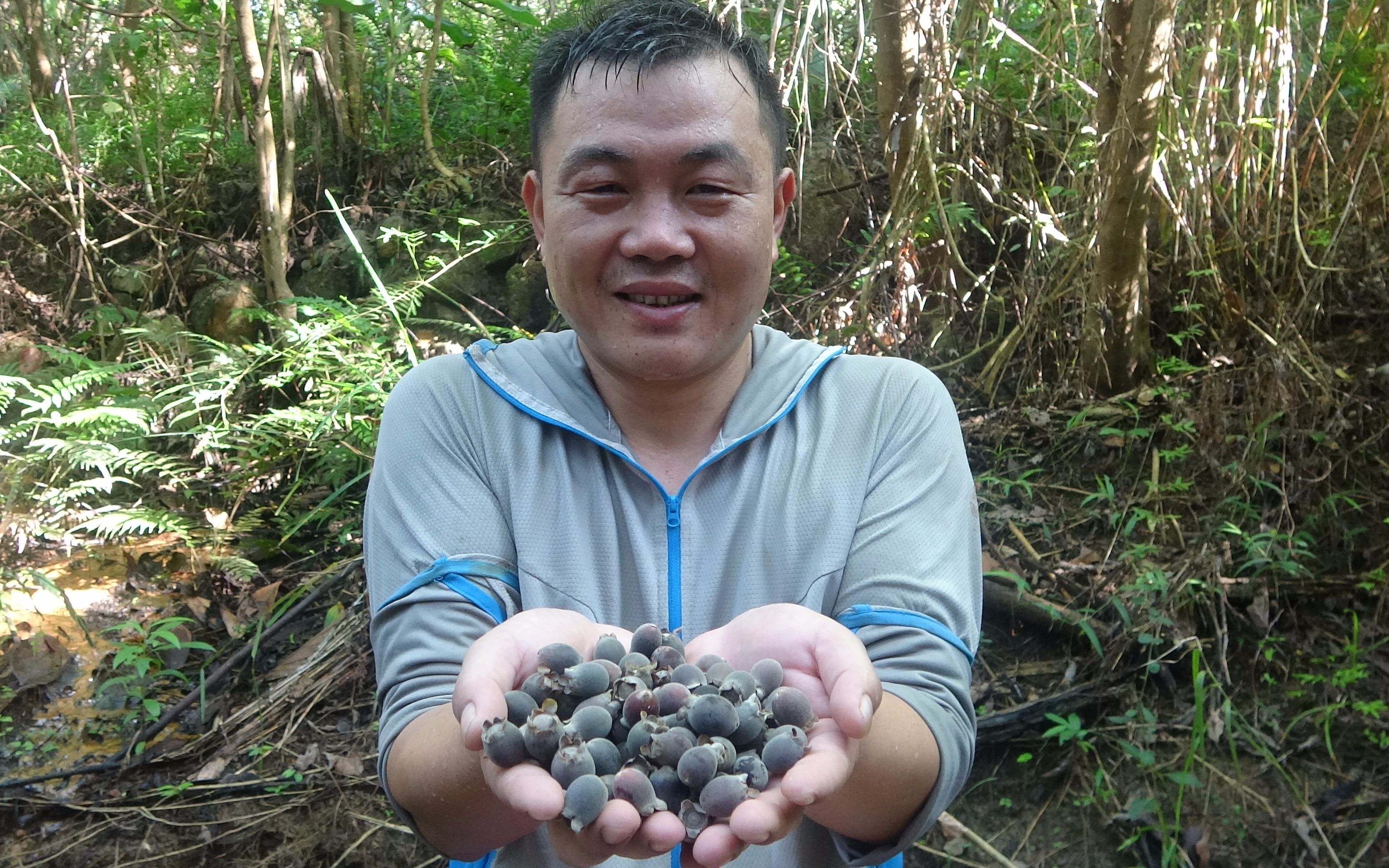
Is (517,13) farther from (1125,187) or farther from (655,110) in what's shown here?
(655,110)

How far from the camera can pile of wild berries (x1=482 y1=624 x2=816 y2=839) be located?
1.14 metres

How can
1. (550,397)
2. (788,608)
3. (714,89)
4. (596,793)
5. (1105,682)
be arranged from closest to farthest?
(596,793) → (788,608) → (714,89) → (550,397) → (1105,682)

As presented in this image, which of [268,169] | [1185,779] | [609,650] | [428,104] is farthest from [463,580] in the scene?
[428,104]

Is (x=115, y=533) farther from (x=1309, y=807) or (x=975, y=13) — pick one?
(x=1309, y=807)

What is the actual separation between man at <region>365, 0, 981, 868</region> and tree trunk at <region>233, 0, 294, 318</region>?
286 centimetres

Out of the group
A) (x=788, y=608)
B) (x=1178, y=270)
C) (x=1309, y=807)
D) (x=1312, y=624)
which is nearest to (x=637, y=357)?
(x=788, y=608)

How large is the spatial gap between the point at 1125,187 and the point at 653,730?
8.53 feet

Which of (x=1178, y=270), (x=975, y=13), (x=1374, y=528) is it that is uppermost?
(x=975, y=13)

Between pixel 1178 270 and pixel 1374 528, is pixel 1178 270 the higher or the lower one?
the higher one

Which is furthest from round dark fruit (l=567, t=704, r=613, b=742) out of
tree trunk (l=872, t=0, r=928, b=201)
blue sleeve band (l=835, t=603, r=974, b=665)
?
tree trunk (l=872, t=0, r=928, b=201)

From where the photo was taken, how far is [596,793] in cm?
109

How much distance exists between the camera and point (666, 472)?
1737 mm

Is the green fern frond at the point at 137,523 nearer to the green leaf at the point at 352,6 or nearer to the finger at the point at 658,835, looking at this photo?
the green leaf at the point at 352,6

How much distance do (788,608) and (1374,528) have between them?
2.27 meters
